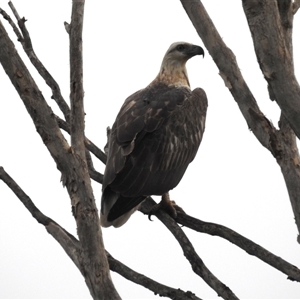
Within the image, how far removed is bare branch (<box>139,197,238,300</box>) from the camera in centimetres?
608

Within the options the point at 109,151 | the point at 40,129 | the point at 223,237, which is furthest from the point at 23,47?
the point at 223,237

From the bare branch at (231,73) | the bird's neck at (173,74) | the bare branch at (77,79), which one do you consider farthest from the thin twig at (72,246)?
the bird's neck at (173,74)

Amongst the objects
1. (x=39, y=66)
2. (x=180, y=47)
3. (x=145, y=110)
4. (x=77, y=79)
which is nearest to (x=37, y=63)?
(x=39, y=66)

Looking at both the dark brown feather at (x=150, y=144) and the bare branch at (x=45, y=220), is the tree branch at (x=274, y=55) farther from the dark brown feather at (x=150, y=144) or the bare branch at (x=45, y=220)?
the dark brown feather at (x=150, y=144)

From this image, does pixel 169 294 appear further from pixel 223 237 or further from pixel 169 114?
pixel 169 114

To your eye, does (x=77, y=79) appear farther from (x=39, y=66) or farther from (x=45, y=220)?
(x=39, y=66)

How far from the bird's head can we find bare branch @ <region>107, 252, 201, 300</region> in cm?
366

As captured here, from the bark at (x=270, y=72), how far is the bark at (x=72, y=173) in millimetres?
1311

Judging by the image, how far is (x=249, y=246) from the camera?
624cm

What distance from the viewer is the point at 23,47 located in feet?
22.8

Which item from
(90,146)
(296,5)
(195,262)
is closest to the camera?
(296,5)

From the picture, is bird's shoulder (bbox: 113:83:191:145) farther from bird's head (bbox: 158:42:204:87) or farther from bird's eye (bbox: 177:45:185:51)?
bird's eye (bbox: 177:45:185:51)

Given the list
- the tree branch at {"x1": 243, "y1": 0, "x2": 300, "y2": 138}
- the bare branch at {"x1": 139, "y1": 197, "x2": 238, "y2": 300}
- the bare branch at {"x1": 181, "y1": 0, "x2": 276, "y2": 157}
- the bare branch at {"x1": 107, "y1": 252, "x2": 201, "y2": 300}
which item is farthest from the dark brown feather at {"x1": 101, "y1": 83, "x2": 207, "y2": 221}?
the tree branch at {"x1": 243, "y1": 0, "x2": 300, "y2": 138}

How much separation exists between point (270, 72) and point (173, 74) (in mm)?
4306
